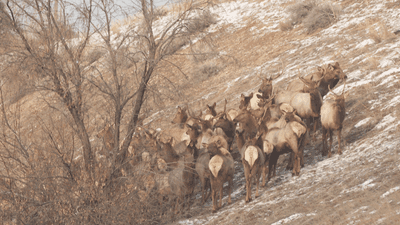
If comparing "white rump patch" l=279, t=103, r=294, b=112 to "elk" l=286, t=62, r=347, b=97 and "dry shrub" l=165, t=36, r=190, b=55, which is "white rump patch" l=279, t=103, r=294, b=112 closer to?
"elk" l=286, t=62, r=347, b=97

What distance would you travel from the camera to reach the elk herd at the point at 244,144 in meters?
9.16

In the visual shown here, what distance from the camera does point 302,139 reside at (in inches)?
384

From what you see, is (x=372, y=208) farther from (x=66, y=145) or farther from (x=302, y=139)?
(x=66, y=145)

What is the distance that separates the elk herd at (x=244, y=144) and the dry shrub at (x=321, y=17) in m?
7.87

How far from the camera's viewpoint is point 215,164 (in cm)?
910

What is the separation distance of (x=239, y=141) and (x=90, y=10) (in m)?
5.15

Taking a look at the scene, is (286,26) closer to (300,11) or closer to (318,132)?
(300,11)

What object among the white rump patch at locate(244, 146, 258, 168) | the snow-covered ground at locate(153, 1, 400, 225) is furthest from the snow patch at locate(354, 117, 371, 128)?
the white rump patch at locate(244, 146, 258, 168)

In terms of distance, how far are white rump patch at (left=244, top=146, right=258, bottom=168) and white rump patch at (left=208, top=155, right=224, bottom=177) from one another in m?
0.55

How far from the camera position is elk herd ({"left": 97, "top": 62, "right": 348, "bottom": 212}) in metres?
9.16

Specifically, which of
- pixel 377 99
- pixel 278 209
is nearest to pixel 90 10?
pixel 278 209

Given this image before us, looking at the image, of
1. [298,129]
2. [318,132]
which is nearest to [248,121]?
[318,132]

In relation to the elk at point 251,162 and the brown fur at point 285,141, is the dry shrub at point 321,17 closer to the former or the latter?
the brown fur at point 285,141

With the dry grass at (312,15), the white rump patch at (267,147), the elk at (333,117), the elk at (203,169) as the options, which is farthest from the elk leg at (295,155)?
the dry grass at (312,15)
